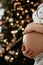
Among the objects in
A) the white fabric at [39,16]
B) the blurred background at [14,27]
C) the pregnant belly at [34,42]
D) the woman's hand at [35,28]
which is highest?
the white fabric at [39,16]

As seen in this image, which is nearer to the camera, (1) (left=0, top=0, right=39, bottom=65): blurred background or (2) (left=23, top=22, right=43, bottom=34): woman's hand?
(2) (left=23, top=22, right=43, bottom=34): woman's hand

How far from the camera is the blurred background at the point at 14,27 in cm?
320

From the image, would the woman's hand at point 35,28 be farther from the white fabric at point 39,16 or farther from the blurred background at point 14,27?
the blurred background at point 14,27

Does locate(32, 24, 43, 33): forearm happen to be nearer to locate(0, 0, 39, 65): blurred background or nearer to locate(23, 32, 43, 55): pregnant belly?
locate(23, 32, 43, 55): pregnant belly

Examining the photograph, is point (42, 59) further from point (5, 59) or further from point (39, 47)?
point (5, 59)

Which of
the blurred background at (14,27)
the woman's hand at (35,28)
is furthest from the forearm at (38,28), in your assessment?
the blurred background at (14,27)

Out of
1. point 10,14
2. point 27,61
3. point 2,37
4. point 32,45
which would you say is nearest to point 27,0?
point 10,14

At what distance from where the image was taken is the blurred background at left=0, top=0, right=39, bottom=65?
320 cm

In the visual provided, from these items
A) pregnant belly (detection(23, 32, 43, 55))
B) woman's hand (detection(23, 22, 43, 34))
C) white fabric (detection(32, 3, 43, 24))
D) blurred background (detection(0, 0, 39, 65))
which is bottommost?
blurred background (detection(0, 0, 39, 65))

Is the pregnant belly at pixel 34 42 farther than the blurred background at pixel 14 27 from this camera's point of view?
No

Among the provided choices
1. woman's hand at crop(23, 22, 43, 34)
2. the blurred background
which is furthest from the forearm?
the blurred background

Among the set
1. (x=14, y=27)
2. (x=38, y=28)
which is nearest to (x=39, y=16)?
(x=38, y=28)

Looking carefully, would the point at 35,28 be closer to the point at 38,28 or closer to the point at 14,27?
the point at 38,28

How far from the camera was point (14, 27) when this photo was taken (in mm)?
3230
